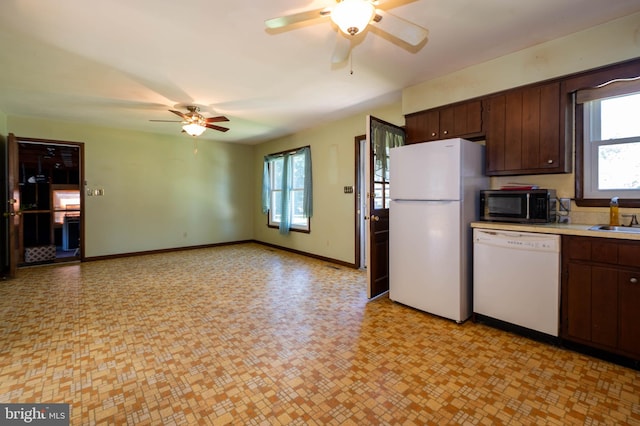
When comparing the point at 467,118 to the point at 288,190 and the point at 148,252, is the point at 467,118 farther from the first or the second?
the point at 148,252

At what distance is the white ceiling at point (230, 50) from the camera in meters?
2.07

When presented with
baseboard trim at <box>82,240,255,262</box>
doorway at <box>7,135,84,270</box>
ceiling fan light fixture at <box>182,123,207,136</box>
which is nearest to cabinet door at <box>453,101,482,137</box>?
ceiling fan light fixture at <box>182,123,207,136</box>

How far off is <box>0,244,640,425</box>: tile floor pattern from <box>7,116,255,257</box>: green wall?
7.48 ft

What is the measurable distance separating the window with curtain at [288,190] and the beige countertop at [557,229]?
3538 millimetres

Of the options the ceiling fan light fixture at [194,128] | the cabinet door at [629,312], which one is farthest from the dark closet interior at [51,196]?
the cabinet door at [629,312]

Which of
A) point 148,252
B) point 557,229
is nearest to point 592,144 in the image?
point 557,229

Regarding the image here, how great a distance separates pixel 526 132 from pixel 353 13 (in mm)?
2054

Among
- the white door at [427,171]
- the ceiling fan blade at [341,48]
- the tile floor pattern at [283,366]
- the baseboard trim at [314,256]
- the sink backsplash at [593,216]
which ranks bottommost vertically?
the tile floor pattern at [283,366]

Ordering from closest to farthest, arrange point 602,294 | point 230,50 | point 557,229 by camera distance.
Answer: point 602,294 < point 557,229 < point 230,50

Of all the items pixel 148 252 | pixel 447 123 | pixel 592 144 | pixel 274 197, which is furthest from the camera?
pixel 274 197

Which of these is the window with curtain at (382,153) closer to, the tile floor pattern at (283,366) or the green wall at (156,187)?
the tile floor pattern at (283,366)

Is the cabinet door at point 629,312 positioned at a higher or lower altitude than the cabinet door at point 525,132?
lower

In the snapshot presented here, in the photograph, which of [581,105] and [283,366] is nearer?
[283,366]

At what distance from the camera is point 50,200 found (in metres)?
5.82
